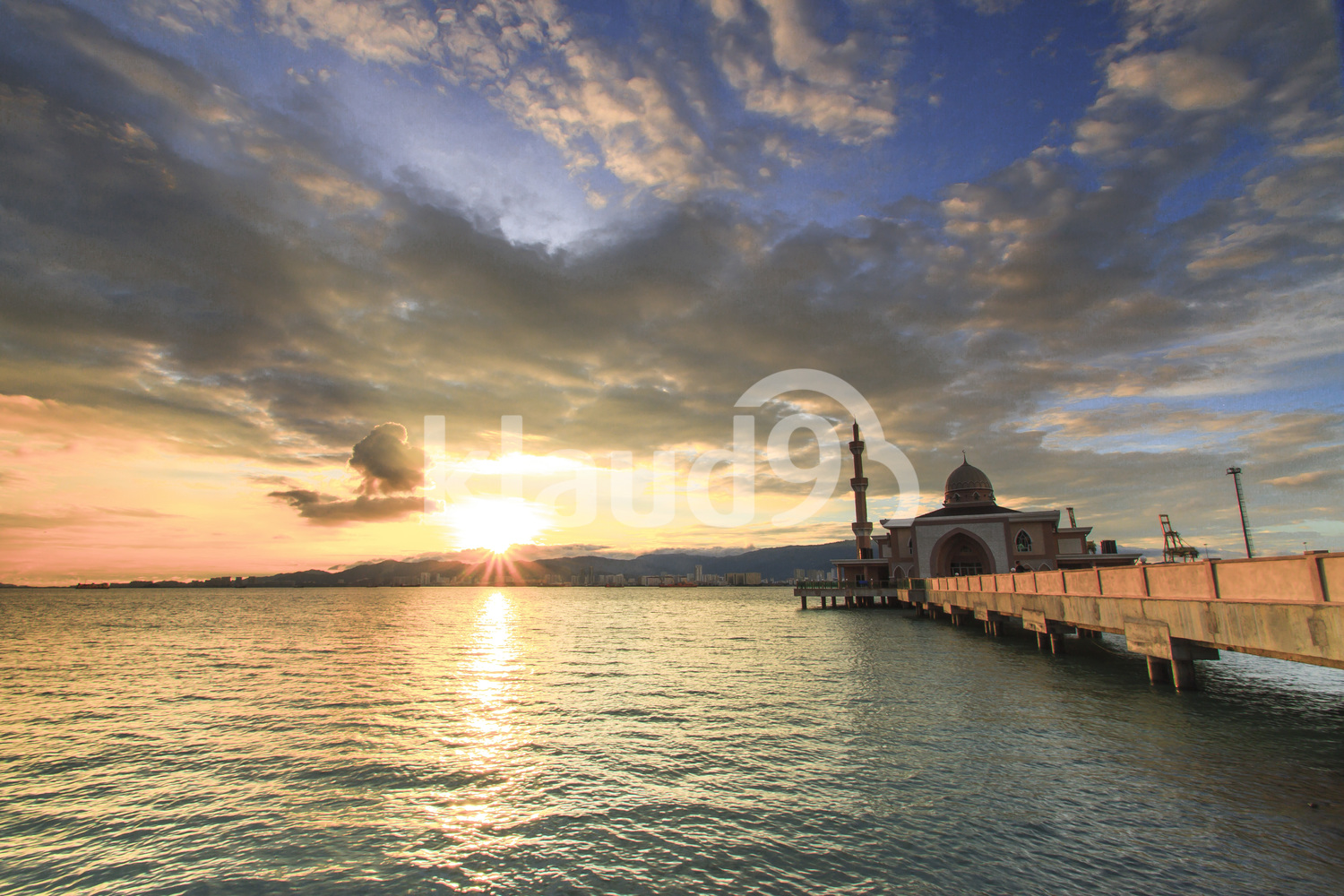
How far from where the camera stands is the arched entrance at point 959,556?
8794cm

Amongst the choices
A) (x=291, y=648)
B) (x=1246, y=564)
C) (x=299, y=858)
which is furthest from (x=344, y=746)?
(x=291, y=648)

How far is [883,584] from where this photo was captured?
93.1 m

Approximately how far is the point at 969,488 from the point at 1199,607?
80.8 meters

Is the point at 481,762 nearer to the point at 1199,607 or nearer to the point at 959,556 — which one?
the point at 1199,607

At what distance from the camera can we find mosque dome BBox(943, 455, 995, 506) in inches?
3762

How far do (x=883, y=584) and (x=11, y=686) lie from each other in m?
87.4

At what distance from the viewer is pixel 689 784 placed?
559 inches

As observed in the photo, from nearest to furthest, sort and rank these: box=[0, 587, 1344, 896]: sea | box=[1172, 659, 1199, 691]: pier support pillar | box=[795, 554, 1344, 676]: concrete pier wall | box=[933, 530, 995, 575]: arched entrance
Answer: box=[0, 587, 1344, 896]: sea
box=[795, 554, 1344, 676]: concrete pier wall
box=[1172, 659, 1199, 691]: pier support pillar
box=[933, 530, 995, 575]: arched entrance

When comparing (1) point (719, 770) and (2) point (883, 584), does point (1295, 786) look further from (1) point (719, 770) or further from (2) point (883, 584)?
(2) point (883, 584)

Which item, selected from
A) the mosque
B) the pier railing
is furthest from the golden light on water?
the mosque

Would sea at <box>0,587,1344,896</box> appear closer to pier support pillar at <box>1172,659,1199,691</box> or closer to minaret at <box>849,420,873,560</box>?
pier support pillar at <box>1172,659,1199,691</box>

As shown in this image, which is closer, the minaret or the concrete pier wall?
the concrete pier wall

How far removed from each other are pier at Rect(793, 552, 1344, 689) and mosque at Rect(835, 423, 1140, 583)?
48387mm

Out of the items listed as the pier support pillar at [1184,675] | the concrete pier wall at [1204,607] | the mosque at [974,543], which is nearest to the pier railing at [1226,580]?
the concrete pier wall at [1204,607]
